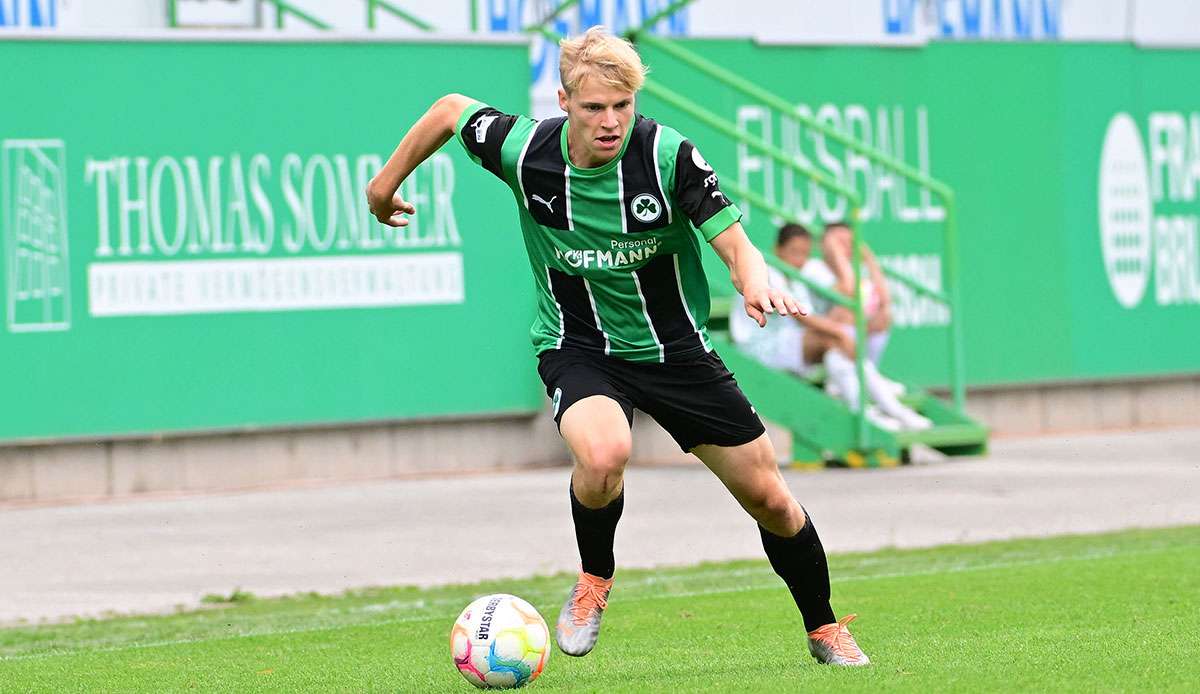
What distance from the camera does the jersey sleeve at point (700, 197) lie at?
21.0 feet

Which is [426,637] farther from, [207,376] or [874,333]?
[874,333]

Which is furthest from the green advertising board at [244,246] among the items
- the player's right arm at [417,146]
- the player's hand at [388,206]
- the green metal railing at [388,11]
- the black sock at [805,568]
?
the black sock at [805,568]

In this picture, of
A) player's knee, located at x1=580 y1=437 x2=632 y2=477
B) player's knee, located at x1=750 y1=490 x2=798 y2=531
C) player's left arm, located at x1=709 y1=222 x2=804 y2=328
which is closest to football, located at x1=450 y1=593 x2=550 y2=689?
player's knee, located at x1=580 y1=437 x2=632 y2=477

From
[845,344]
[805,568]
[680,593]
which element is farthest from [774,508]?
[845,344]

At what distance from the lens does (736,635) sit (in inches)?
316

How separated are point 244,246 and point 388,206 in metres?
7.78

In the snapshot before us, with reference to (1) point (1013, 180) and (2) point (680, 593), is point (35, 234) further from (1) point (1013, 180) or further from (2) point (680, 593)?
(1) point (1013, 180)

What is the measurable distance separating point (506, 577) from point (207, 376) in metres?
4.64

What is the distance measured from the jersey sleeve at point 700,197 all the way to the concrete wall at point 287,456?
8.60 meters

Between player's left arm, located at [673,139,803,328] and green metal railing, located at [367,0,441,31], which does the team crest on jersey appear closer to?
player's left arm, located at [673,139,803,328]

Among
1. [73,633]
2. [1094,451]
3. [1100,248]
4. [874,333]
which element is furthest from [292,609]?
[1100,248]

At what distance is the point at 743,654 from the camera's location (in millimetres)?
7414

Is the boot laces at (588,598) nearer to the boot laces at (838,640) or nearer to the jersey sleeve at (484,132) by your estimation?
the boot laces at (838,640)

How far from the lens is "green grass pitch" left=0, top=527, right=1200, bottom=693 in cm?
665
